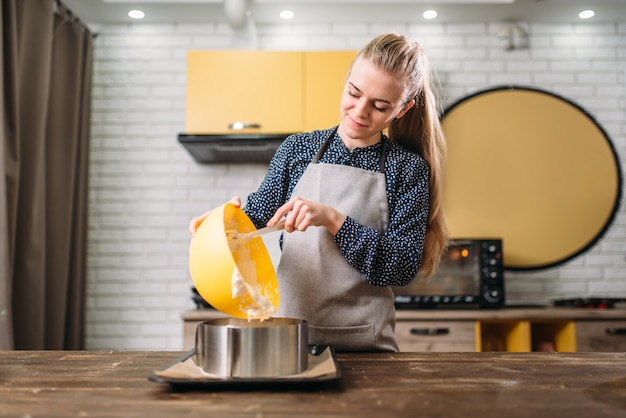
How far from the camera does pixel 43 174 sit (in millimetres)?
2559

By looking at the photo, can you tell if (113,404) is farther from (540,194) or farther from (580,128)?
(580,128)

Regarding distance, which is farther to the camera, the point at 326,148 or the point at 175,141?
the point at 175,141

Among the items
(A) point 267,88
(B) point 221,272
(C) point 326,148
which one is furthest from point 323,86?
(B) point 221,272

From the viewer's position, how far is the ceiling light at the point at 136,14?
2.95 m

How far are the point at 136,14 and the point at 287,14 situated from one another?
79cm

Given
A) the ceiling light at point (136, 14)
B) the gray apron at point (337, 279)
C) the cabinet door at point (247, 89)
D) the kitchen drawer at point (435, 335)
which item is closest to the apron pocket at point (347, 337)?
the gray apron at point (337, 279)

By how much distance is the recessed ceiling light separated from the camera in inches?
116

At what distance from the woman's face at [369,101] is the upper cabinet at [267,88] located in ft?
4.43

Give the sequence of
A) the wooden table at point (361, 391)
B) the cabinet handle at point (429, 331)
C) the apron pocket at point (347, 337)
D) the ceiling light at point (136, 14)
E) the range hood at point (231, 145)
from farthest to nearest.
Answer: the ceiling light at point (136, 14)
the range hood at point (231, 145)
the cabinet handle at point (429, 331)
the apron pocket at point (347, 337)
the wooden table at point (361, 391)

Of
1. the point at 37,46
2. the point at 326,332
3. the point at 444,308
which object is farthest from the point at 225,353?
the point at 37,46

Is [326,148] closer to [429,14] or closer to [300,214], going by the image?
[300,214]

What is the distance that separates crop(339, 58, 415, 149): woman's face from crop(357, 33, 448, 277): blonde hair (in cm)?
2

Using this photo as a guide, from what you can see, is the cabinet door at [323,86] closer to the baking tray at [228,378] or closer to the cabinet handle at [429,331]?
the cabinet handle at [429,331]

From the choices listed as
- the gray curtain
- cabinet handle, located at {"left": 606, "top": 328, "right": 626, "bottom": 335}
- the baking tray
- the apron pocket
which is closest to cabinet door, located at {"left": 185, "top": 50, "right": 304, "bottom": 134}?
the gray curtain
